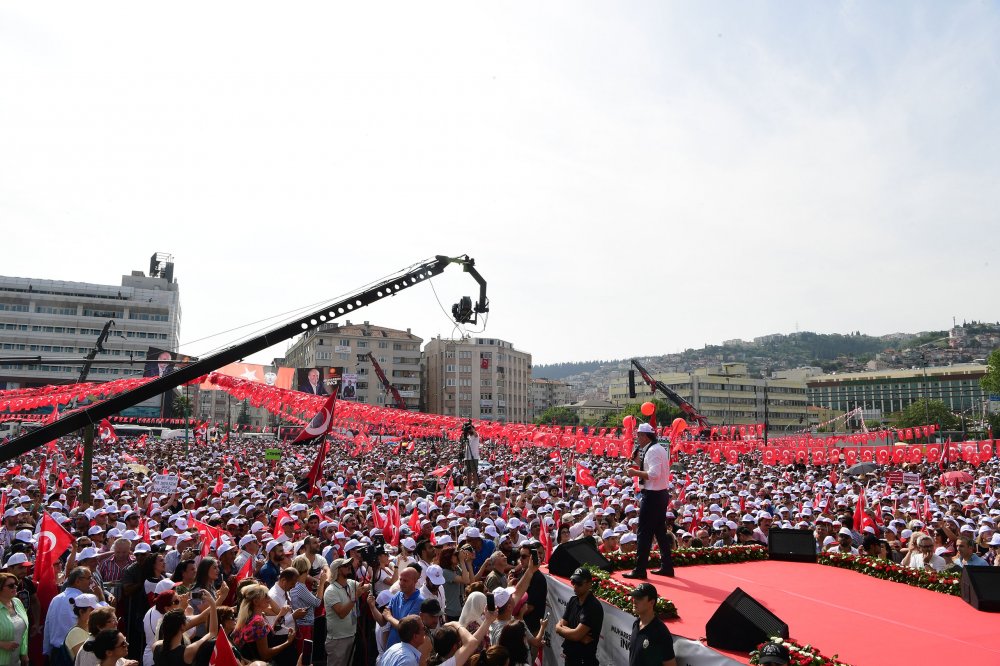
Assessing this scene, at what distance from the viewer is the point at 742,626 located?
5.27 metres

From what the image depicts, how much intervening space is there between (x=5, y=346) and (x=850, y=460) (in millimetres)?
105742

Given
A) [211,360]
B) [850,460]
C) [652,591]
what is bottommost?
[850,460]

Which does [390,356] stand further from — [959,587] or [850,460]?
[959,587]

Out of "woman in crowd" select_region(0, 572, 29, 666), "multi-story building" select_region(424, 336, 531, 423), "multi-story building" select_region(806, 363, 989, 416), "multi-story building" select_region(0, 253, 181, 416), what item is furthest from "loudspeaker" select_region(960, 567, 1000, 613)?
"multi-story building" select_region(806, 363, 989, 416)

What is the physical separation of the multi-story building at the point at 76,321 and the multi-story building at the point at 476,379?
4493 centimetres

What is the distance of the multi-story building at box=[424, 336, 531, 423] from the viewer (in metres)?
122

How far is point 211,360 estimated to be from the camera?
9.60 meters

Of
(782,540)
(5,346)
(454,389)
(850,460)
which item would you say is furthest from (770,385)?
(782,540)

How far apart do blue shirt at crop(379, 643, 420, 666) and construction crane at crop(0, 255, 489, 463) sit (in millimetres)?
4924

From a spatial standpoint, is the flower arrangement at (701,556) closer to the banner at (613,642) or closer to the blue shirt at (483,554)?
the banner at (613,642)

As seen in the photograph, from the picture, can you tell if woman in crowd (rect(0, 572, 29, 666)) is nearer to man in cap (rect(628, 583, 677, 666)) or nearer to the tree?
man in cap (rect(628, 583, 677, 666))

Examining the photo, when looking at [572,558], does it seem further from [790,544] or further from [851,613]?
[790,544]

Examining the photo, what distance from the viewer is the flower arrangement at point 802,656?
474 centimetres

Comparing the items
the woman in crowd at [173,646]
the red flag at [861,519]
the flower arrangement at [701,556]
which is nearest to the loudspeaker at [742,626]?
the flower arrangement at [701,556]
